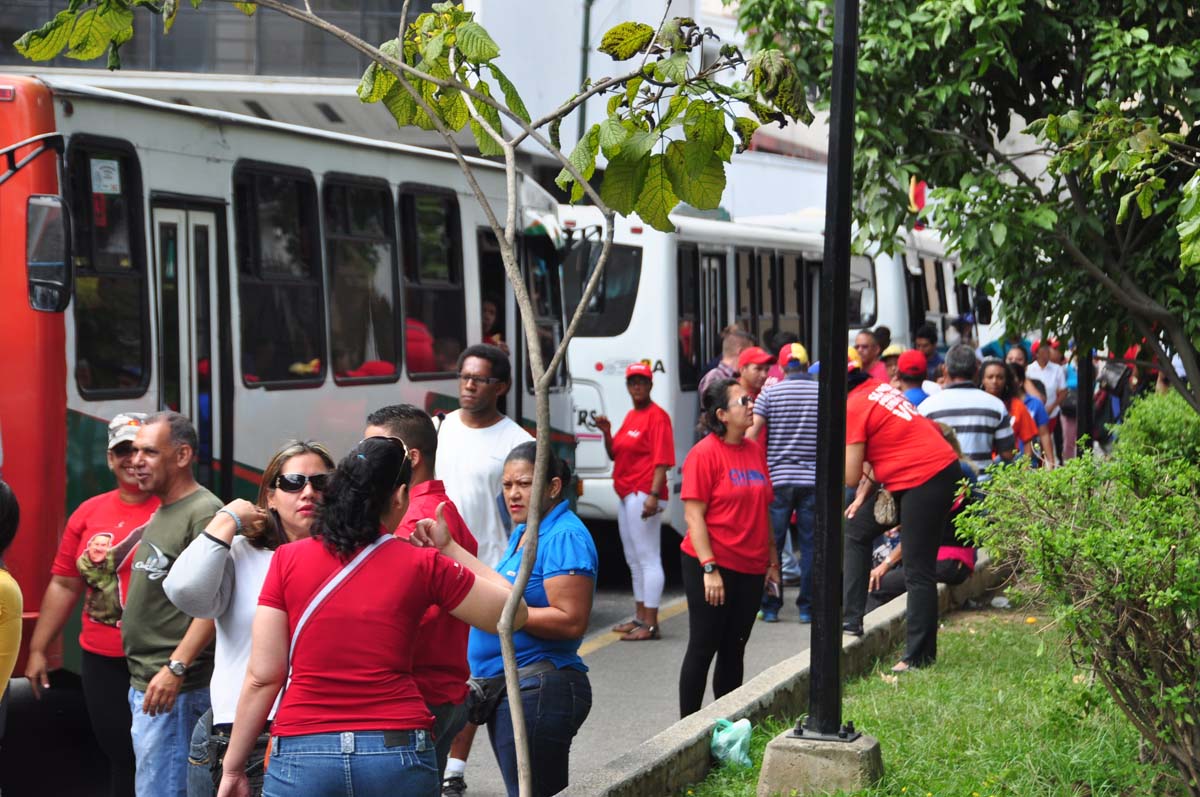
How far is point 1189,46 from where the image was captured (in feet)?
28.9

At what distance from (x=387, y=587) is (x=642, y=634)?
23.1ft

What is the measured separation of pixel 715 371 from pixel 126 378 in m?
5.41

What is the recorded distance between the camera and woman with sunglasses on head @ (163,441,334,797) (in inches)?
184

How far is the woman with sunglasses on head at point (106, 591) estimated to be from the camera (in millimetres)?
5824

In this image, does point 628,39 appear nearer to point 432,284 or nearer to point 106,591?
point 106,591

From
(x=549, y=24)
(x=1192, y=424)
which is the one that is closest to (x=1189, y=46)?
(x=1192, y=424)

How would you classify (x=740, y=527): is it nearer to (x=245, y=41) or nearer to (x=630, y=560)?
(x=630, y=560)

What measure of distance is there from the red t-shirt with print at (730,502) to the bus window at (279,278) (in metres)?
3.02

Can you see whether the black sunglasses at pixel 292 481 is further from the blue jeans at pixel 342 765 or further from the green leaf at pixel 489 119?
the green leaf at pixel 489 119

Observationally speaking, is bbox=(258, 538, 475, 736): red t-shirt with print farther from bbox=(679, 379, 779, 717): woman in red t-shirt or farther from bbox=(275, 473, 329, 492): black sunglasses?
bbox=(679, 379, 779, 717): woman in red t-shirt

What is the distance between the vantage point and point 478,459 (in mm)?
7047

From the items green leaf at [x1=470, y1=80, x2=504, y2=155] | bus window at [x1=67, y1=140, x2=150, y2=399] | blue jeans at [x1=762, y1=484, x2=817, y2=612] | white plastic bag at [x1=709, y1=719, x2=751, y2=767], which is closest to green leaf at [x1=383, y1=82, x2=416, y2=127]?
green leaf at [x1=470, y1=80, x2=504, y2=155]

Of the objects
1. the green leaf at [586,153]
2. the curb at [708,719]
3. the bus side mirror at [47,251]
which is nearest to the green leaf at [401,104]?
the green leaf at [586,153]

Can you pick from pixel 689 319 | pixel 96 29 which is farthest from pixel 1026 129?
pixel 689 319
